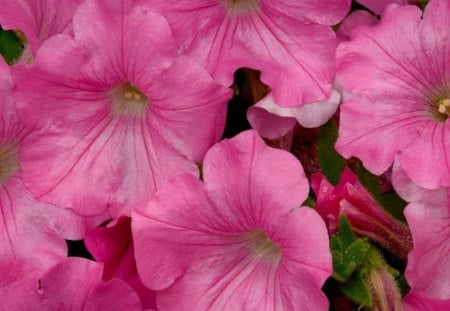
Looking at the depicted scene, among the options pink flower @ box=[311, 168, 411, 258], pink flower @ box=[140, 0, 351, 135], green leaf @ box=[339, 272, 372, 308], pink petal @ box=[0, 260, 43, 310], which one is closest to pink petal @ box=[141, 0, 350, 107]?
pink flower @ box=[140, 0, 351, 135]

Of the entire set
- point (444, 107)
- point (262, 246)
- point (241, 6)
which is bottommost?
point (262, 246)

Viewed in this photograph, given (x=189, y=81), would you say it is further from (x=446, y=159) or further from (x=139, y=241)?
(x=446, y=159)

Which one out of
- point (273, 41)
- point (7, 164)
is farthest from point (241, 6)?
point (7, 164)

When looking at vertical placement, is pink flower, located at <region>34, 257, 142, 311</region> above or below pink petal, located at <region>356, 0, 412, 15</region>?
below

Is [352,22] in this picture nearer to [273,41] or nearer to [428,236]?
[273,41]

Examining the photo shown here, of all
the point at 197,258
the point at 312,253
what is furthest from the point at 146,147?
the point at 312,253

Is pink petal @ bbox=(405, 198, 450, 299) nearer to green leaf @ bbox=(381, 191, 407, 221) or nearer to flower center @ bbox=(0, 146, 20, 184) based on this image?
green leaf @ bbox=(381, 191, 407, 221)

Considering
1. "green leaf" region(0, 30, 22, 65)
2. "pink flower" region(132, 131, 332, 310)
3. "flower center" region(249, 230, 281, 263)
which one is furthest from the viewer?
"green leaf" region(0, 30, 22, 65)
